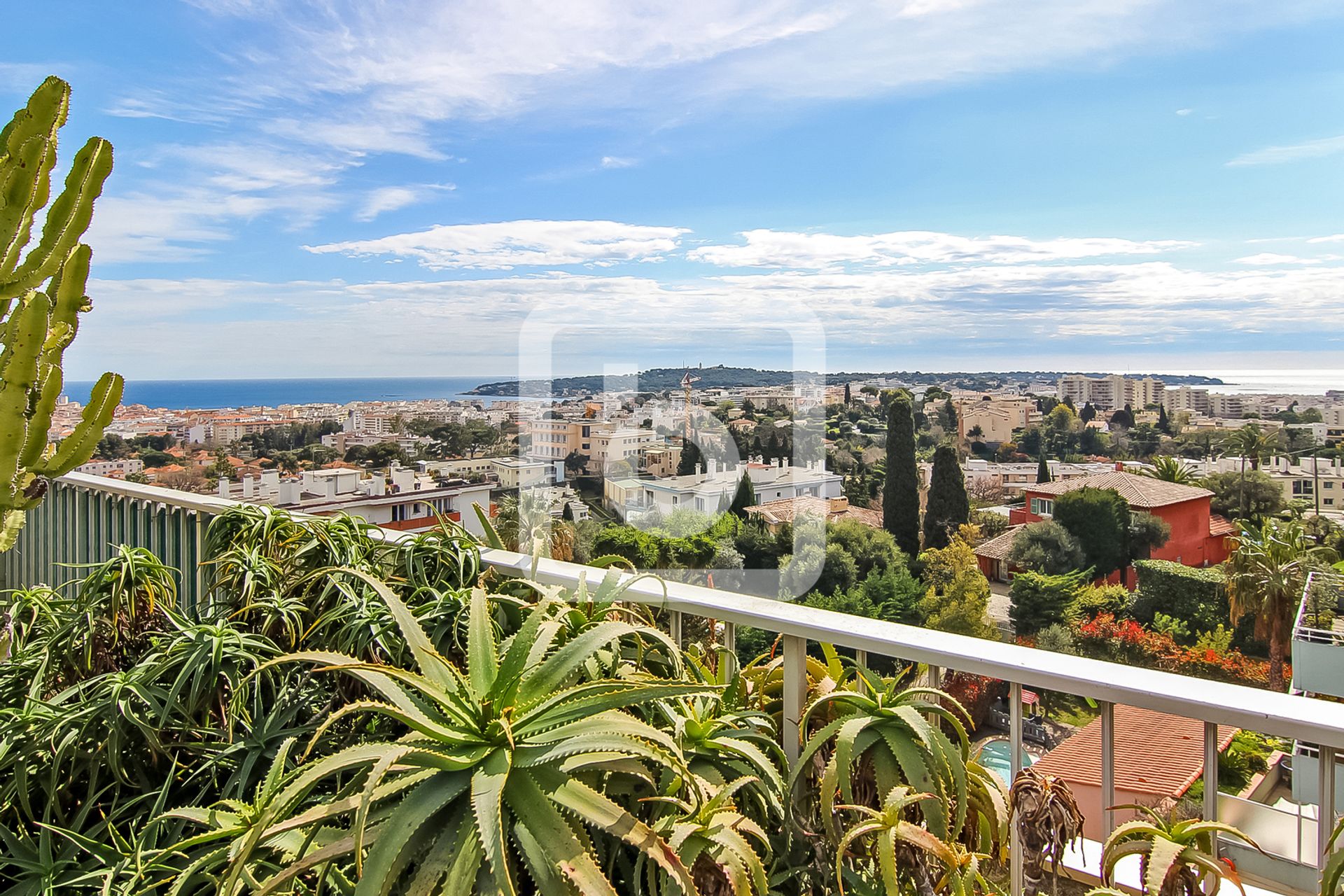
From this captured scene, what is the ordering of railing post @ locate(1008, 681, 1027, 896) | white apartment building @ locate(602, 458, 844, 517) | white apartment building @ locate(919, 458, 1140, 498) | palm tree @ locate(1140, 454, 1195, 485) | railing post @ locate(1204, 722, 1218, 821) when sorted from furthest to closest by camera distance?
white apartment building @ locate(919, 458, 1140, 498) → palm tree @ locate(1140, 454, 1195, 485) → white apartment building @ locate(602, 458, 844, 517) → railing post @ locate(1008, 681, 1027, 896) → railing post @ locate(1204, 722, 1218, 821)

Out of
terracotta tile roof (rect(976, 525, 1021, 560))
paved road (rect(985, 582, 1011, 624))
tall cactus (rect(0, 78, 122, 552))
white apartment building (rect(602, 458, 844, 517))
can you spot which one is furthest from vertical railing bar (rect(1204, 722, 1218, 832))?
paved road (rect(985, 582, 1011, 624))

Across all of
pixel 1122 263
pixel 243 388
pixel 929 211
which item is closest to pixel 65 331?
pixel 243 388

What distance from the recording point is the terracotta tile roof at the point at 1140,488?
21.3 metres

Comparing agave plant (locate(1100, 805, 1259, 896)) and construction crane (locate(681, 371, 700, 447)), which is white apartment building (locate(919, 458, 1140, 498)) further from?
agave plant (locate(1100, 805, 1259, 896))

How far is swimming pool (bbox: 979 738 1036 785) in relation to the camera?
976 millimetres

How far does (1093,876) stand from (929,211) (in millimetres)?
36968

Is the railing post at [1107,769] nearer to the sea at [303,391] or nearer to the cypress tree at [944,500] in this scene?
the sea at [303,391]

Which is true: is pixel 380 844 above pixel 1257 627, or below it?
above

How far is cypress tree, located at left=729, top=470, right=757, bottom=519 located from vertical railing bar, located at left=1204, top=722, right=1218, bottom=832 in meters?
10.0

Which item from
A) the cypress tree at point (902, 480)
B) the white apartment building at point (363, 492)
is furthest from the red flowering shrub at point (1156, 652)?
the white apartment building at point (363, 492)

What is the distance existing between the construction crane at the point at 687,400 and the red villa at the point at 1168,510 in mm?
16455

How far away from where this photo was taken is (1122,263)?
3509 cm

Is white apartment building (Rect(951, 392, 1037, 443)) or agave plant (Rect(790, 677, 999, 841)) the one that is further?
white apartment building (Rect(951, 392, 1037, 443))

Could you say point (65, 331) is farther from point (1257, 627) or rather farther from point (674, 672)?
point (1257, 627)
